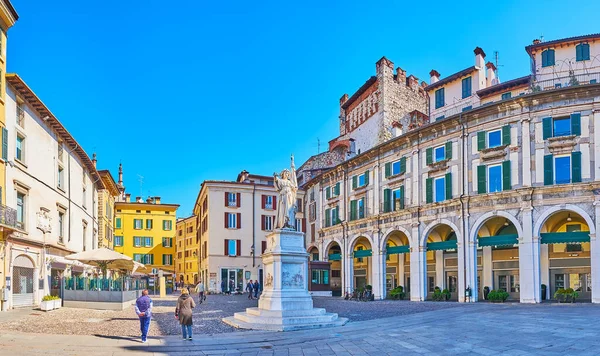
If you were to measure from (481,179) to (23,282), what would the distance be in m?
27.3

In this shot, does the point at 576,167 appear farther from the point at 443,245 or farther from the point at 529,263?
the point at 443,245

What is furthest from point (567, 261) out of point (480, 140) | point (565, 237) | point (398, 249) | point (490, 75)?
point (490, 75)

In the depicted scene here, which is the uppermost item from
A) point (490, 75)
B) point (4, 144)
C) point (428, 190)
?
point (490, 75)

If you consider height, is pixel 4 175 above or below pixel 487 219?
above

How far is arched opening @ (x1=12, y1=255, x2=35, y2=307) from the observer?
2692cm

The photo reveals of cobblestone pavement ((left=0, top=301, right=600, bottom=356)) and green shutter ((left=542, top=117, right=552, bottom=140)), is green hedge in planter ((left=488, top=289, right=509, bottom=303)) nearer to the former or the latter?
green shutter ((left=542, top=117, right=552, bottom=140))

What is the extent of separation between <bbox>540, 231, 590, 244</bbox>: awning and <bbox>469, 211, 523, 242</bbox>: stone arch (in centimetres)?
138

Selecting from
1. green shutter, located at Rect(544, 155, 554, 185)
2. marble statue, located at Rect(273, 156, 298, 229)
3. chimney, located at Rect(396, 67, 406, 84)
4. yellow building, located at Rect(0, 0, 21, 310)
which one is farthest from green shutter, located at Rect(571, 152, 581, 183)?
yellow building, located at Rect(0, 0, 21, 310)

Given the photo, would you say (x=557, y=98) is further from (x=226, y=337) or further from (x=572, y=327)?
(x=226, y=337)

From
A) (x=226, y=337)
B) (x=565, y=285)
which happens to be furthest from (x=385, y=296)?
(x=226, y=337)

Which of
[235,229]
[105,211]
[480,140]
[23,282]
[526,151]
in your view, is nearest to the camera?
[23,282]

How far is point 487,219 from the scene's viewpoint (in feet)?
114

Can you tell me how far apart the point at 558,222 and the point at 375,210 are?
14331 mm

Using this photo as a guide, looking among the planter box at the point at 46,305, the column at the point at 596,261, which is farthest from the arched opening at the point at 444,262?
the planter box at the point at 46,305
